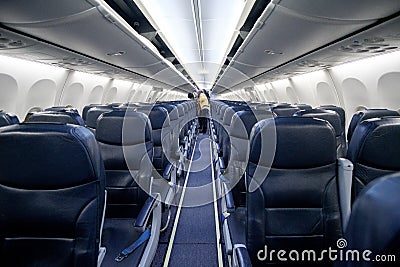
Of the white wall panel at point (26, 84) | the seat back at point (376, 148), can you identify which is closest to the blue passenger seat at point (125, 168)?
the seat back at point (376, 148)

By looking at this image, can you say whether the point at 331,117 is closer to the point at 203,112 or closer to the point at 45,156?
the point at 45,156

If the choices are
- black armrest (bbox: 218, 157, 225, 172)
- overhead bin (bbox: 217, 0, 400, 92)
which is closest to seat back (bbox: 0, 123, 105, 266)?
overhead bin (bbox: 217, 0, 400, 92)

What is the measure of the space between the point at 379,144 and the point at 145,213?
1.88 m

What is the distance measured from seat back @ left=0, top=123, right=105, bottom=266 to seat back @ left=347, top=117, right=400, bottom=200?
5.45 ft

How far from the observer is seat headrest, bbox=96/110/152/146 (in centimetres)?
312

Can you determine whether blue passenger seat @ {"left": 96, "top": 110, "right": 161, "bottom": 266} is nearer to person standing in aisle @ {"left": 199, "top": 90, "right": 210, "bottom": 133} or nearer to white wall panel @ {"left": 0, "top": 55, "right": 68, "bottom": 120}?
white wall panel @ {"left": 0, "top": 55, "right": 68, "bottom": 120}

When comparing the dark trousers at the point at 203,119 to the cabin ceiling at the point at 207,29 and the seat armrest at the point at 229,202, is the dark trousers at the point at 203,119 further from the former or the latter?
the seat armrest at the point at 229,202

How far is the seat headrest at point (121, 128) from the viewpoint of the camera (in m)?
3.12

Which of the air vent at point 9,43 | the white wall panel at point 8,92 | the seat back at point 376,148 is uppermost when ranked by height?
the air vent at point 9,43

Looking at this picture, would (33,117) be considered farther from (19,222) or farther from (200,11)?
(200,11)

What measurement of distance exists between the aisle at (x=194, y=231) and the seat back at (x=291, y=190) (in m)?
1.45

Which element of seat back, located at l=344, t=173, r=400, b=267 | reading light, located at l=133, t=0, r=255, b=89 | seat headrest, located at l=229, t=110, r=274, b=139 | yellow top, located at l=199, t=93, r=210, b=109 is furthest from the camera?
yellow top, located at l=199, t=93, r=210, b=109

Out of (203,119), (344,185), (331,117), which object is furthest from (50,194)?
(203,119)

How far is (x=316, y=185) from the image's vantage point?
6.82 feet
